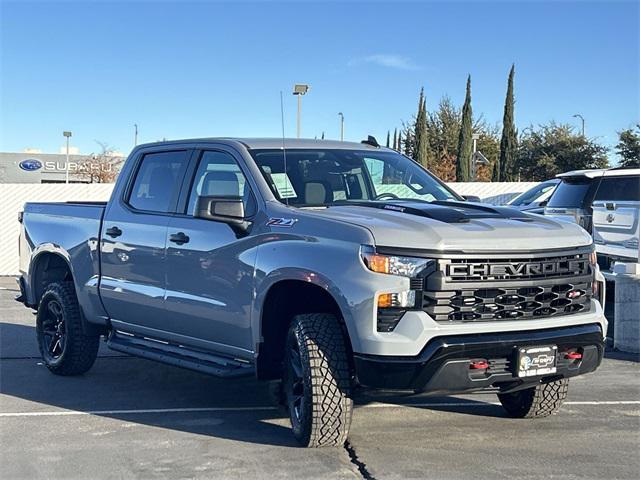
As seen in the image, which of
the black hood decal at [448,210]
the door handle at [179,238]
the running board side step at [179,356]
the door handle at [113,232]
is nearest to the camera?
the black hood decal at [448,210]

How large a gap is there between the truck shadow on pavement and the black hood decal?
3.76ft

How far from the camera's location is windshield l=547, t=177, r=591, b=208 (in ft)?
37.9

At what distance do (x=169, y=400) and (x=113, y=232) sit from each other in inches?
58.8

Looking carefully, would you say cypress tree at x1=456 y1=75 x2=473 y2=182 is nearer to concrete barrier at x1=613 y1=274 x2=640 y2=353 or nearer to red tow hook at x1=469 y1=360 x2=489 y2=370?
concrete barrier at x1=613 y1=274 x2=640 y2=353

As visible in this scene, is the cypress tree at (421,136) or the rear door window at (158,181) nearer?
the rear door window at (158,181)

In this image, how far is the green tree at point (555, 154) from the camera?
129ft

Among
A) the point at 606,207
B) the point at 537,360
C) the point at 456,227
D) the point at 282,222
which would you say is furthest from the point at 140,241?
the point at 606,207

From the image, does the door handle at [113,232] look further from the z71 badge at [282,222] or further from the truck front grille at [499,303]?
the truck front grille at [499,303]

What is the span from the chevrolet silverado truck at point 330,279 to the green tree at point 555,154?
34604 millimetres

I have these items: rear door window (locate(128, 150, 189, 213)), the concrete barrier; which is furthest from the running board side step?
the concrete barrier

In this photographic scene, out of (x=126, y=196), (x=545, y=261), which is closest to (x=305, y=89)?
(x=126, y=196)

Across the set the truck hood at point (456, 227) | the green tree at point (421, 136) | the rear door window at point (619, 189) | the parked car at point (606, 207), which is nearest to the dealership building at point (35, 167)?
the green tree at point (421, 136)

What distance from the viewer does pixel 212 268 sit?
18.3 ft

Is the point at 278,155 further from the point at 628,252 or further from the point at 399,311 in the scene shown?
the point at 628,252
